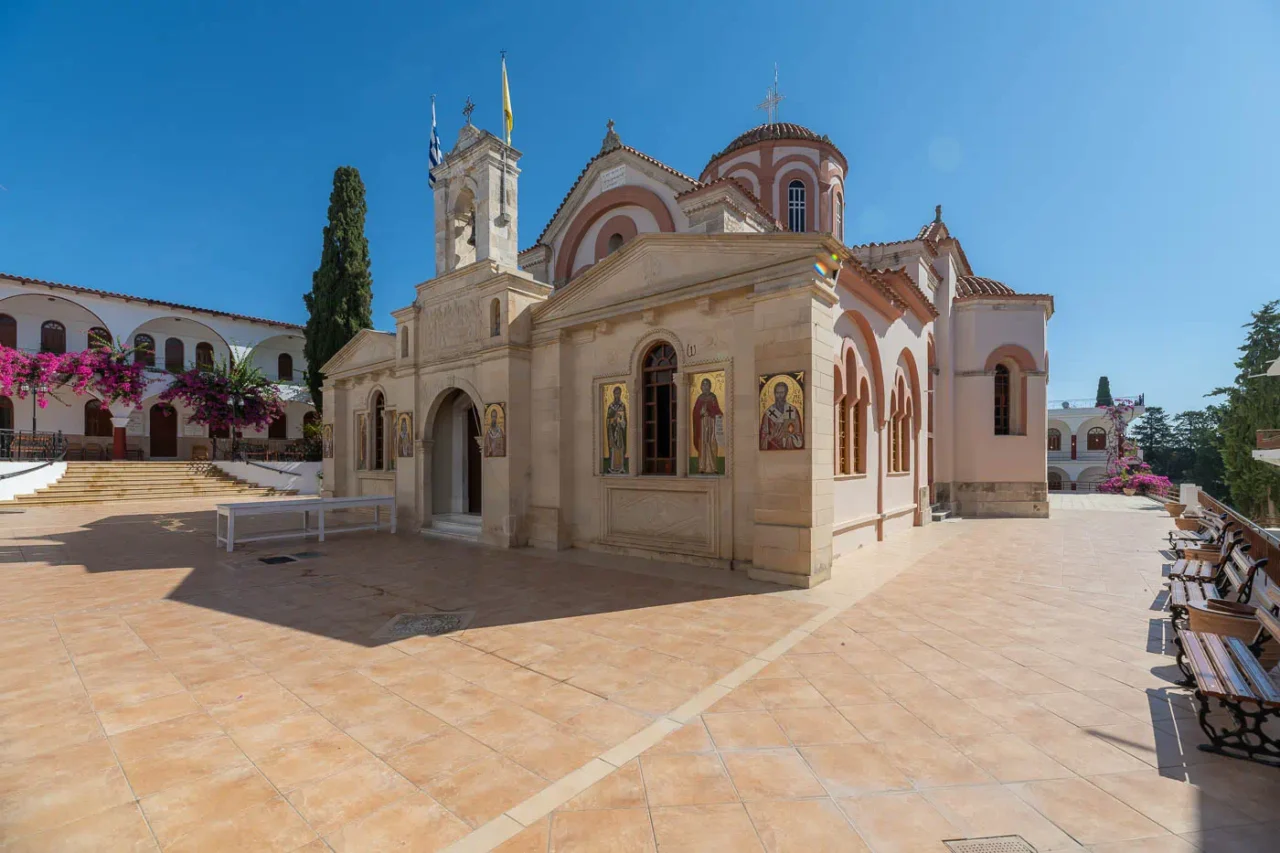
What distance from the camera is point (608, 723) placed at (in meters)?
4.01

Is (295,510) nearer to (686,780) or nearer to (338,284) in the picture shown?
(686,780)

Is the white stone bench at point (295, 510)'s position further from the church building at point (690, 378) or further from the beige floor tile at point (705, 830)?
the beige floor tile at point (705, 830)

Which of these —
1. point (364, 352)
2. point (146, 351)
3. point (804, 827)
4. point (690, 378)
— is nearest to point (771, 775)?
point (804, 827)

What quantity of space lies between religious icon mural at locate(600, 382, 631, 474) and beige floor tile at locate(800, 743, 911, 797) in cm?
699

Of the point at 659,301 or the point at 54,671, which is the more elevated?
the point at 659,301

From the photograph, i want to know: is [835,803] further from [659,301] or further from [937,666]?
[659,301]

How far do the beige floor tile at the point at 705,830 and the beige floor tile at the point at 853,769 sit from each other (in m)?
0.61

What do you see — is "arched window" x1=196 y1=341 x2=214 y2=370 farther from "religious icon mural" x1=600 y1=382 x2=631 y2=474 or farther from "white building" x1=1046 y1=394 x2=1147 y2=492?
"white building" x1=1046 y1=394 x2=1147 y2=492

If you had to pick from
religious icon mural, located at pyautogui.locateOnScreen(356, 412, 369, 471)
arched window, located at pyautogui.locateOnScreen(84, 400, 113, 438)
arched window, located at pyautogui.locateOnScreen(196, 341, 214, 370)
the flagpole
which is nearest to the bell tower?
the flagpole

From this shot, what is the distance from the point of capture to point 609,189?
1673 cm

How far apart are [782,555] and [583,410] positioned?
4.84 m

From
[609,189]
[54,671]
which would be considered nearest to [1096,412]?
[609,189]

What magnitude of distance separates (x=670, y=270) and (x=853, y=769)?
7816 millimetres

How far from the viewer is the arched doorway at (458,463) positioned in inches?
572
